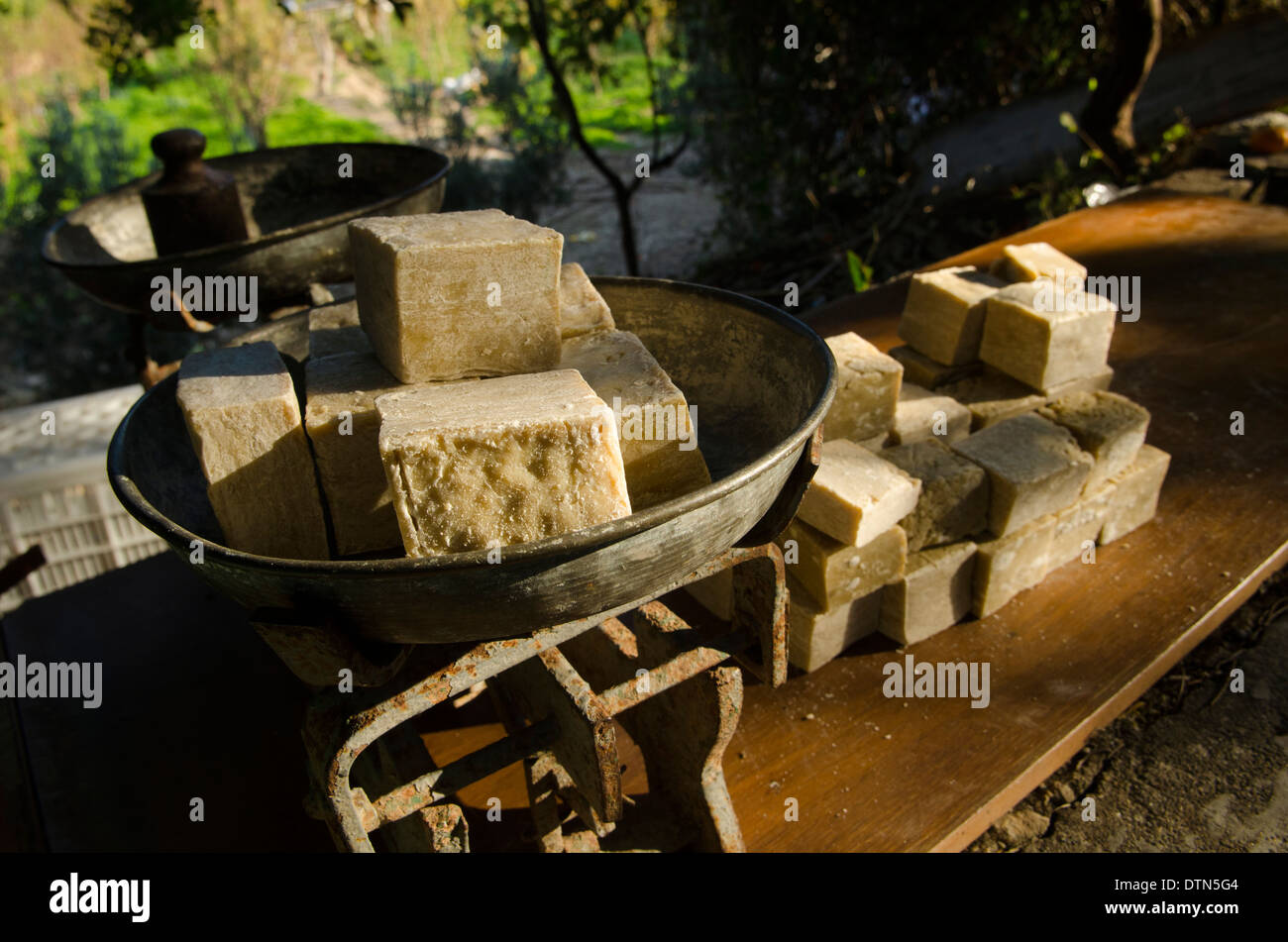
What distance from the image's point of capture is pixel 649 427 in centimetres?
156

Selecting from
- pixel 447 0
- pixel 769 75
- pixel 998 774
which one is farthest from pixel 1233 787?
pixel 447 0

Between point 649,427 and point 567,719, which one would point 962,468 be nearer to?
point 649,427

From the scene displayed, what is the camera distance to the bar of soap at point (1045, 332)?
2.68 m

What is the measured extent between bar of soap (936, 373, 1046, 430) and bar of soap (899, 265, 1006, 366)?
8 centimetres

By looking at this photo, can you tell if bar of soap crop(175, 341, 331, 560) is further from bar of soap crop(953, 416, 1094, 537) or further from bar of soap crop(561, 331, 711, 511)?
bar of soap crop(953, 416, 1094, 537)

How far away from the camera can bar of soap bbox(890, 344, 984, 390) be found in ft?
9.53

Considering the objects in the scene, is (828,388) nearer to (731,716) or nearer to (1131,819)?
(731,716)

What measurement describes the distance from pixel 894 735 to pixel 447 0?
12408mm

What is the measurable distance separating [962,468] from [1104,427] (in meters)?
0.49

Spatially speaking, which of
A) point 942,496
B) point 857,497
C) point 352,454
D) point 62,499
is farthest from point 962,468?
point 62,499

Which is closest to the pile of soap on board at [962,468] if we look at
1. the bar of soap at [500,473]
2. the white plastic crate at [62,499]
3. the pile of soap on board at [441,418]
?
the pile of soap on board at [441,418]

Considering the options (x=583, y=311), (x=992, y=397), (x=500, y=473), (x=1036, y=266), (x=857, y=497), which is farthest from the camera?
(x=1036, y=266)

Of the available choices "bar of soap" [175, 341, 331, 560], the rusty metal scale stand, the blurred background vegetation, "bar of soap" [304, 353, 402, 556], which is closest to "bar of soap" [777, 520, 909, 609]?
the rusty metal scale stand

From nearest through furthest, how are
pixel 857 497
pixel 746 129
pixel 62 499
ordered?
pixel 857 497
pixel 62 499
pixel 746 129
